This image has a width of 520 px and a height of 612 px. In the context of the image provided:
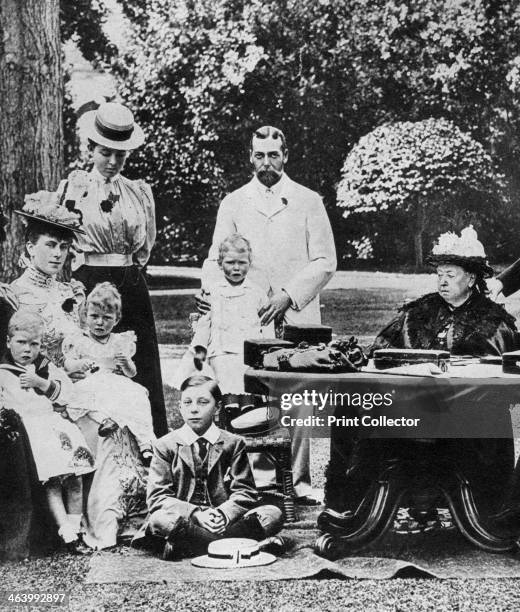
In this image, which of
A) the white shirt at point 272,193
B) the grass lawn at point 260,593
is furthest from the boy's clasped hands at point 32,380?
the white shirt at point 272,193

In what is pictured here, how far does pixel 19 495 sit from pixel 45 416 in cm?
43

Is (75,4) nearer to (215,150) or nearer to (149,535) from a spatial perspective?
(215,150)

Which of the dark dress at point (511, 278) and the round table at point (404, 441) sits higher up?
the dark dress at point (511, 278)

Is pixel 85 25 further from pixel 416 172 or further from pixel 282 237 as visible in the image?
pixel 416 172

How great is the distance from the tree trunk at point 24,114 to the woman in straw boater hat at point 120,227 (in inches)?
6.5

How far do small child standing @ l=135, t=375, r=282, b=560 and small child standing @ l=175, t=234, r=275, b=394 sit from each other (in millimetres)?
154

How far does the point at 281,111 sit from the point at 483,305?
155 centimetres

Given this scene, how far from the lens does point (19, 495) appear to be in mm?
4539

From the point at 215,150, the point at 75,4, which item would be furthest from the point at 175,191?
the point at 75,4

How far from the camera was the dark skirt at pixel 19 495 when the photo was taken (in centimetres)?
450

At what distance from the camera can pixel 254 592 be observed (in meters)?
4.13

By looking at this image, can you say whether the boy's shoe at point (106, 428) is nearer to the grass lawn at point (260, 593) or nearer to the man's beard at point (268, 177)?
the grass lawn at point (260, 593)

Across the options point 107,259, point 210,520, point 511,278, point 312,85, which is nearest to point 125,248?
point 107,259

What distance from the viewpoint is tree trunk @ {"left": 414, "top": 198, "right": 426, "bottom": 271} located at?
4.84m
